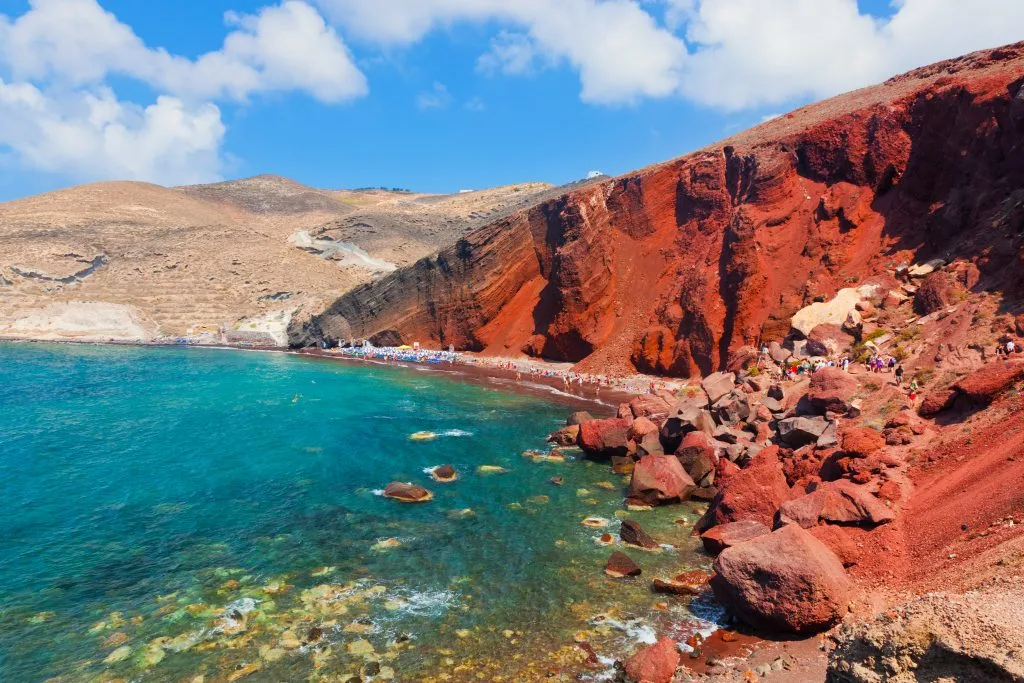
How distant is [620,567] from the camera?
47.9 ft

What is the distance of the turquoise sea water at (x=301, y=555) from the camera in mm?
11539

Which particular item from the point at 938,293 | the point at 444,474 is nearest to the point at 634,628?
the point at 444,474

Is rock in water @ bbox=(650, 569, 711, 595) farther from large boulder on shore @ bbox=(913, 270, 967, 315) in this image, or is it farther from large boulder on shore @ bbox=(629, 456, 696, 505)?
large boulder on shore @ bbox=(913, 270, 967, 315)

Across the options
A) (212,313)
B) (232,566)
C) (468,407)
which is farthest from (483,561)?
(212,313)

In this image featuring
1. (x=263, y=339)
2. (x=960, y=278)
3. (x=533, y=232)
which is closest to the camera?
(x=960, y=278)

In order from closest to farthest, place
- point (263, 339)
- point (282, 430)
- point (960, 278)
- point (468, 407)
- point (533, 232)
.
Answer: point (960, 278) < point (282, 430) < point (468, 407) < point (533, 232) < point (263, 339)

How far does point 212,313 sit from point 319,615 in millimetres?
92063

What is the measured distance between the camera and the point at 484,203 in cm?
14000

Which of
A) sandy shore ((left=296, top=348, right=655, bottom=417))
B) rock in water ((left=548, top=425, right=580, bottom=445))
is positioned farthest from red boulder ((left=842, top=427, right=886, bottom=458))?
sandy shore ((left=296, top=348, right=655, bottom=417))

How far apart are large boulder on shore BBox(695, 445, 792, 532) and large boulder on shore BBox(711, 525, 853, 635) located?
461 centimetres

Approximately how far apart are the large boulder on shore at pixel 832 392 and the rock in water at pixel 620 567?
11.1 meters

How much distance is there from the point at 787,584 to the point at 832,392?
12.6 m

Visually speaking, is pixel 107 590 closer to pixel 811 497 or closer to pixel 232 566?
pixel 232 566

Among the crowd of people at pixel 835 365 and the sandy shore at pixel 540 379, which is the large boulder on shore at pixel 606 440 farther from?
the sandy shore at pixel 540 379
